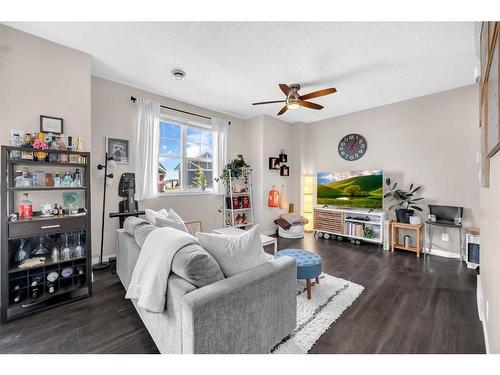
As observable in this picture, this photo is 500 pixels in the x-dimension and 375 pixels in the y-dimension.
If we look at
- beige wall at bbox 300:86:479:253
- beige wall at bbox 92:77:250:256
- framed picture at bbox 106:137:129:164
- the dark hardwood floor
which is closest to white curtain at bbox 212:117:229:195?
beige wall at bbox 92:77:250:256

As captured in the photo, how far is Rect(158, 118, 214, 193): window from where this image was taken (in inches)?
155

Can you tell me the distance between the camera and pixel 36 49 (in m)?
2.25

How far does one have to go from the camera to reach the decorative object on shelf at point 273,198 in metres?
5.02

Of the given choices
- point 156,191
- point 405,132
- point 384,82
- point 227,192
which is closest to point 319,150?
point 405,132

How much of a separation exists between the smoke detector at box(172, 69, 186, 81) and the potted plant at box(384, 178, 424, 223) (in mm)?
3938

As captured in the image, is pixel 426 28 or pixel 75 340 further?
pixel 426 28

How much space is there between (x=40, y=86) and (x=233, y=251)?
269cm

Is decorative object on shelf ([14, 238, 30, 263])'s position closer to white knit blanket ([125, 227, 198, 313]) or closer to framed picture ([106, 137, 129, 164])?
white knit blanket ([125, 227, 198, 313])

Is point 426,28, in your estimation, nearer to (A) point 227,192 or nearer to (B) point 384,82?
(B) point 384,82

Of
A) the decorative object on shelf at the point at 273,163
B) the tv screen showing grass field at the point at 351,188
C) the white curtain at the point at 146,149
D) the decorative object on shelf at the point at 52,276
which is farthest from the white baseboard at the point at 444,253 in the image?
the decorative object on shelf at the point at 52,276

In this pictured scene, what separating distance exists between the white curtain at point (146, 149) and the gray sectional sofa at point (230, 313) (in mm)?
2276

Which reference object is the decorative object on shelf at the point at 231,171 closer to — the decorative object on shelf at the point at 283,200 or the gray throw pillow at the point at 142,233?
the decorative object on shelf at the point at 283,200

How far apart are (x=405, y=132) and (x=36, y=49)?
5421mm
